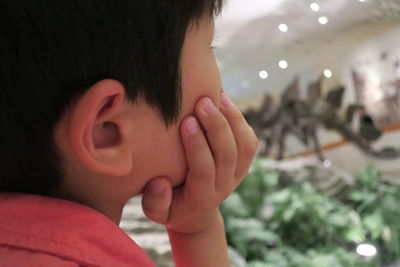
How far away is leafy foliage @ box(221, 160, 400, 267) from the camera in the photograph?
2170 millimetres

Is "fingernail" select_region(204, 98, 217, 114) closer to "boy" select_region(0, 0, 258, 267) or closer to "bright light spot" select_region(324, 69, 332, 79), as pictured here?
"boy" select_region(0, 0, 258, 267)

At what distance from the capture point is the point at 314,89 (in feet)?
9.09

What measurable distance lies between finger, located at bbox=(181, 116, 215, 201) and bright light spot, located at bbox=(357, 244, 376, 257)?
1661 mm

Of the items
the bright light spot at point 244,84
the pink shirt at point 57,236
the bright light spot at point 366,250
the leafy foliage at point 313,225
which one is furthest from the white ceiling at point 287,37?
the pink shirt at point 57,236

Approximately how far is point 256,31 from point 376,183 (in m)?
0.87

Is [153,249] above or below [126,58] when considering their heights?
below

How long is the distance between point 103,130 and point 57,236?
0.37ft

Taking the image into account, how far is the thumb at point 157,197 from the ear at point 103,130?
0.07m

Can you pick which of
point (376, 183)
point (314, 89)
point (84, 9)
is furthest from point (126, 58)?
point (314, 89)

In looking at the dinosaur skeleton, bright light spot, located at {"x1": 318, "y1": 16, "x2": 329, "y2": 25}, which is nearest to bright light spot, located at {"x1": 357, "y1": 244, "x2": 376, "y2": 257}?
the dinosaur skeleton

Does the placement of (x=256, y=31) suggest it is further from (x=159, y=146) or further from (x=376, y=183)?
(x=159, y=146)

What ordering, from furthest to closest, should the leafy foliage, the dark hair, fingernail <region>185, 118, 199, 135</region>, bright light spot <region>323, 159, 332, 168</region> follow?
1. bright light spot <region>323, 159, 332, 168</region>
2. the leafy foliage
3. fingernail <region>185, 118, 199, 135</region>
4. the dark hair

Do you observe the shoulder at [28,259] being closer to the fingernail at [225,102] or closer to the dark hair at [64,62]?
the dark hair at [64,62]

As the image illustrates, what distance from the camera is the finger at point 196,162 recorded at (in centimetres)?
61
